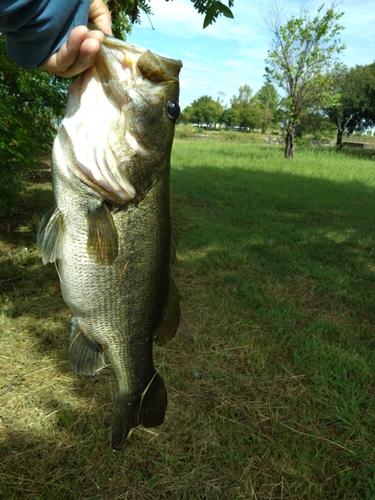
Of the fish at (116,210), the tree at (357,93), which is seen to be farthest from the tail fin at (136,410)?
the tree at (357,93)

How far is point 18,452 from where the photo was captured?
8.11 ft

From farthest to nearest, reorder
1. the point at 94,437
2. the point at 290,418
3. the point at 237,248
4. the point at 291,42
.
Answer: the point at 291,42, the point at 237,248, the point at 290,418, the point at 94,437

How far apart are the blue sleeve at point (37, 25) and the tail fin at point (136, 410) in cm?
133

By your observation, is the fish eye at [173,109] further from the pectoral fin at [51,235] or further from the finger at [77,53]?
the pectoral fin at [51,235]

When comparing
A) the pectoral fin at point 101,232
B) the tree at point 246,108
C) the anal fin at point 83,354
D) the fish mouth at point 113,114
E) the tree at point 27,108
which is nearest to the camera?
the fish mouth at point 113,114

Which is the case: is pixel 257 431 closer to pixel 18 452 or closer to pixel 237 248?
pixel 18 452

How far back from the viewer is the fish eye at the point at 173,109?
4.66 ft

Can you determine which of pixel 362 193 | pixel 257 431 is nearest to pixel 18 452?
pixel 257 431

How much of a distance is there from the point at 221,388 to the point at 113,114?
7.99 feet

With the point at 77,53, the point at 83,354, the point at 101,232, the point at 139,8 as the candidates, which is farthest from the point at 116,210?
the point at 139,8

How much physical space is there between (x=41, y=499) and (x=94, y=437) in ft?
1.55

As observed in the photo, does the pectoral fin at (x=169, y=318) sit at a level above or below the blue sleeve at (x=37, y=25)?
below

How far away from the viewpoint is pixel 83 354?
1.64 meters

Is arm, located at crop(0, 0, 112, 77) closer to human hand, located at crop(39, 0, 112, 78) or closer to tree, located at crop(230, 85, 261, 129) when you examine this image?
human hand, located at crop(39, 0, 112, 78)
